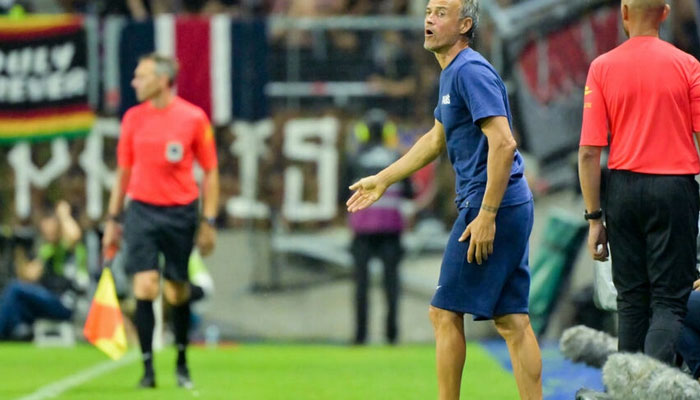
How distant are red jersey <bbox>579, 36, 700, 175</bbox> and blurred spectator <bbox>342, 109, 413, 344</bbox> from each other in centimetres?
758

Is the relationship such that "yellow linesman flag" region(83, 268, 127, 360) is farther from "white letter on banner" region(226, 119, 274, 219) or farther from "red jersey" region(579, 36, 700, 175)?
"white letter on banner" region(226, 119, 274, 219)

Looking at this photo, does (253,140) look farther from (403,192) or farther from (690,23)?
(690,23)

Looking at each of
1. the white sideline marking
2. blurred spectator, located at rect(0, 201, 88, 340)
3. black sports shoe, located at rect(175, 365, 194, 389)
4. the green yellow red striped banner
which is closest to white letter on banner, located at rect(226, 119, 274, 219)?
the green yellow red striped banner

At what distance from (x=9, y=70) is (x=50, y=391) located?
6226mm

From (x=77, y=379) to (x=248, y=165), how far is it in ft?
15.7

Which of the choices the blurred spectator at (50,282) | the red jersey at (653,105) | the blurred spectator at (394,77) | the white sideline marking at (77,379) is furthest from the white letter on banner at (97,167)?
the red jersey at (653,105)

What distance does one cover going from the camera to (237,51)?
48.3 feet

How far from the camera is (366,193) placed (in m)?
6.59

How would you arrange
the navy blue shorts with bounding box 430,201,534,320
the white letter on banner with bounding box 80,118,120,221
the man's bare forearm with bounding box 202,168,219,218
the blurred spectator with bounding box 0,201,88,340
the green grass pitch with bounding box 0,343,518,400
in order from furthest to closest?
the white letter on banner with bounding box 80,118,120,221
the blurred spectator with bounding box 0,201,88,340
the man's bare forearm with bounding box 202,168,219,218
the green grass pitch with bounding box 0,343,518,400
the navy blue shorts with bounding box 430,201,534,320

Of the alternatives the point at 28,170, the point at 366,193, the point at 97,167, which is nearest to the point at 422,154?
the point at 366,193

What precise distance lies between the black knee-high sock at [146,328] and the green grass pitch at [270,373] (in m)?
0.23

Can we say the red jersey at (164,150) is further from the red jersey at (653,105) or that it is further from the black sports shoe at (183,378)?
the red jersey at (653,105)

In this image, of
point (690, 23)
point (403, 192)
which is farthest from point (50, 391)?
point (690, 23)

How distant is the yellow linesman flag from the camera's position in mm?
9797
